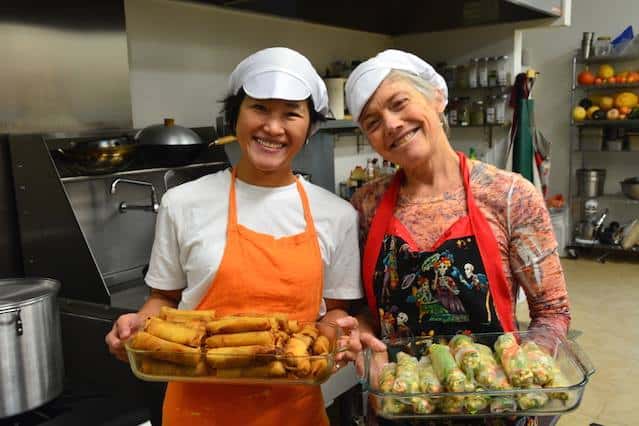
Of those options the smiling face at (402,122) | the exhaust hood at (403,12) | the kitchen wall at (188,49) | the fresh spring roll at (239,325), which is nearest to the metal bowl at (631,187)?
the exhaust hood at (403,12)

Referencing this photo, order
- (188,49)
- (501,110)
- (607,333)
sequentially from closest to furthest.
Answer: (188,49)
(607,333)
(501,110)

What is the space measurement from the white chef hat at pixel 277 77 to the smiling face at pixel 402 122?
0.43 ft

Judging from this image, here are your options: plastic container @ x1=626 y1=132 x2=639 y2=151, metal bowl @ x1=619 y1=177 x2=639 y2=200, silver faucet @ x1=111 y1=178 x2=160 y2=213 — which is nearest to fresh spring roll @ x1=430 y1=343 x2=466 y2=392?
silver faucet @ x1=111 y1=178 x2=160 y2=213

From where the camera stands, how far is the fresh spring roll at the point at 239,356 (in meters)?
0.92

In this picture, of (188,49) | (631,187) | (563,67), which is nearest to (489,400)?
(188,49)

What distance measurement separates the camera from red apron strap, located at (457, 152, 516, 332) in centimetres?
112

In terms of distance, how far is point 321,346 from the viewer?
97 cm

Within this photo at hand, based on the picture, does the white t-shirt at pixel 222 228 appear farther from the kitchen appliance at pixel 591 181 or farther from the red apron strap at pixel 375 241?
the kitchen appliance at pixel 591 181

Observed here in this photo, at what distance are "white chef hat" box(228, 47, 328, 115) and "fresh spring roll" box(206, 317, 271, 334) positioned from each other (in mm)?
408

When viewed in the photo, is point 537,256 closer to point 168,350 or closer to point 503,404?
point 503,404

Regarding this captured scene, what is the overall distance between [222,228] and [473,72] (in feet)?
11.6

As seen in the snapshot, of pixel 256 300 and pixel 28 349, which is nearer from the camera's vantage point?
pixel 256 300

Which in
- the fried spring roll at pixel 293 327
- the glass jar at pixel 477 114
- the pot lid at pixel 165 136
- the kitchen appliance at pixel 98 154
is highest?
the glass jar at pixel 477 114

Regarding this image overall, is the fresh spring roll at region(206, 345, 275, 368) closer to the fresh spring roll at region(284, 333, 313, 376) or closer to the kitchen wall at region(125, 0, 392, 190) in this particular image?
the fresh spring roll at region(284, 333, 313, 376)
